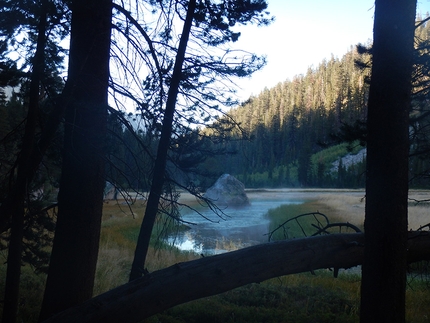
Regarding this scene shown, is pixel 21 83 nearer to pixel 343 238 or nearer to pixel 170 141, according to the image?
pixel 170 141

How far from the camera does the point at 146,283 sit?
3146 mm

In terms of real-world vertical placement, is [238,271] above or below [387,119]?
below

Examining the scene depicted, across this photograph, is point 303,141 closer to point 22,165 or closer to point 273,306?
point 273,306

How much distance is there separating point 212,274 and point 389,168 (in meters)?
1.63

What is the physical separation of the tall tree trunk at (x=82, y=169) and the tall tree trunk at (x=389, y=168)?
7.70 feet

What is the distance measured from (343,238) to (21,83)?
4.84 m

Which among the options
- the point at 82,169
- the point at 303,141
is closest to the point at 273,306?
the point at 82,169

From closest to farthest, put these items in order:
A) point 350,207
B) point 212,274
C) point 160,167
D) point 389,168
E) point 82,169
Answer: point 389,168, point 212,274, point 82,169, point 160,167, point 350,207

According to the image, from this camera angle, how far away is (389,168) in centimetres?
255

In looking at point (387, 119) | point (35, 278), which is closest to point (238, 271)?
point (387, 119)

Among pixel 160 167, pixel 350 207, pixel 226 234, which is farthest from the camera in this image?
pixel 226 234

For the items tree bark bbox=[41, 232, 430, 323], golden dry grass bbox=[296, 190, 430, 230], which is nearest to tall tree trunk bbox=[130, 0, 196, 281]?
tree bark bbox=[41, 232, 430, 323]

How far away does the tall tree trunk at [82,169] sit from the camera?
3623 mm

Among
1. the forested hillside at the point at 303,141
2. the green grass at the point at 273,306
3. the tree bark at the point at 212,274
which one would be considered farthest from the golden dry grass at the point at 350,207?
the tree bark at the point at 212,274
